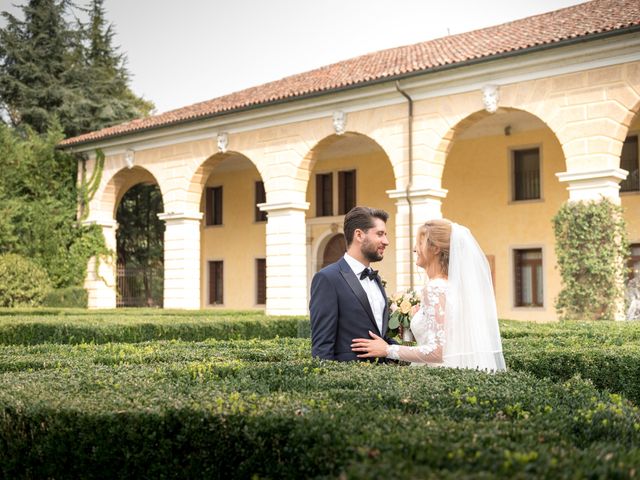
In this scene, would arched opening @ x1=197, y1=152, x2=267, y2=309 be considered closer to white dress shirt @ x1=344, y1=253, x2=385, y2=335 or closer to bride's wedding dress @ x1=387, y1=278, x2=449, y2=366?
white dress shirt @ x1=344, y1=253, x2=385, y2=335

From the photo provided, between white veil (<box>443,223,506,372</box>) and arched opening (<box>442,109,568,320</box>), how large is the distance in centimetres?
1618

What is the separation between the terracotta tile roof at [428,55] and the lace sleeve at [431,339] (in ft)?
38.3

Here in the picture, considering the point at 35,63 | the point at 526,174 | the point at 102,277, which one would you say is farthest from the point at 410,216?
the point at 35,63

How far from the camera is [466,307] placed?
4566mm

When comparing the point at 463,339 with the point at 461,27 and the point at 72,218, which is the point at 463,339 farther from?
the point at 461,27

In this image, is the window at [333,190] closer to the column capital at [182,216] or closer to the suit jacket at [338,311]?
the column capital at [182,216]

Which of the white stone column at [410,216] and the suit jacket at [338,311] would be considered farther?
the white stone column at [410,216]

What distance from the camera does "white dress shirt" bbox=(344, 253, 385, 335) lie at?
471 cm

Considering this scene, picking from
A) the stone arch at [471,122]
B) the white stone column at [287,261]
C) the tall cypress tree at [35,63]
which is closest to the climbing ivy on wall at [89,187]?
the white stone column at [287,261]

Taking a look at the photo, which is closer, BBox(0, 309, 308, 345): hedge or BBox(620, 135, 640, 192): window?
BBox(0, 309, 308, 345): hedge

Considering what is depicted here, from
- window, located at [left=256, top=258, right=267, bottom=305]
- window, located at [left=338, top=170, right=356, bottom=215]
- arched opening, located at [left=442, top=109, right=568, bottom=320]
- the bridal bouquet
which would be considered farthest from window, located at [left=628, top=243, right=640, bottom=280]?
the bridal bouquet

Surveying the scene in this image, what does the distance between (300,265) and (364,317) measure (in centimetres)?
1596

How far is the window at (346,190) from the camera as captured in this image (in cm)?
2525

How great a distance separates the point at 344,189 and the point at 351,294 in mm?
20881
